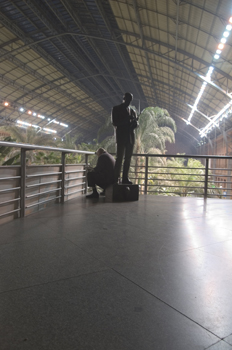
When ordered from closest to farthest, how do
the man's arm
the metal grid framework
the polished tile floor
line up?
the polished tile floor
the man's arm
the metal grid framework

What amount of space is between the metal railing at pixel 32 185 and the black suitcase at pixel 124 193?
3.38 feet

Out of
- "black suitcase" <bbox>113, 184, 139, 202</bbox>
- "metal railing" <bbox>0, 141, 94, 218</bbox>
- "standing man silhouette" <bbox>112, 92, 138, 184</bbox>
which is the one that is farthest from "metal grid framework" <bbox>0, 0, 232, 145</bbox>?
"metal railing" <bbox>0, 141, 94, 218</bbox>

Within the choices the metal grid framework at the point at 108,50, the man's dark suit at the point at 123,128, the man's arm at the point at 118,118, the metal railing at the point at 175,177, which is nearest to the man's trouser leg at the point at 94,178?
the man's dark suit at the point at 123,128

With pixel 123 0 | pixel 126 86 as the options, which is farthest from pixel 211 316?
pixel 126 86

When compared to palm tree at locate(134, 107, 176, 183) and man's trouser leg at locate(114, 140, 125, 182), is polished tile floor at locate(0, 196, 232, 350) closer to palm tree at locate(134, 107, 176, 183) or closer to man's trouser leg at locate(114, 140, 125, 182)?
man's trouser leg at locate(114, 140, 125, 182)

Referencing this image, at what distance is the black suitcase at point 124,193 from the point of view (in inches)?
245

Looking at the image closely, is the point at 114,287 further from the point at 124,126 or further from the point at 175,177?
the point at 175,177

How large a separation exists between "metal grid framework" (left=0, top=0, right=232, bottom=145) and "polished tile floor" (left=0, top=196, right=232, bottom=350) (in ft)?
39.0

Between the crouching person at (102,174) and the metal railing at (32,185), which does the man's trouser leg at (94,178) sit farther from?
the metal railing at (32,185)

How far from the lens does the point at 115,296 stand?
187cm

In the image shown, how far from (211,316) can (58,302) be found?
0.97m

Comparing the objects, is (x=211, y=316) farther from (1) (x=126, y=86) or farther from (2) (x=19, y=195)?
(1) (x=126, y=86)

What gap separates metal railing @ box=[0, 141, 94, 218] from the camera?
3836 millimetres

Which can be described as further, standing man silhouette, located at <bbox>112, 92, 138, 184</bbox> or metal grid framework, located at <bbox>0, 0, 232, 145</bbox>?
metal grid framework, located at <bbox>0, 0, 232, 145</bbox>
